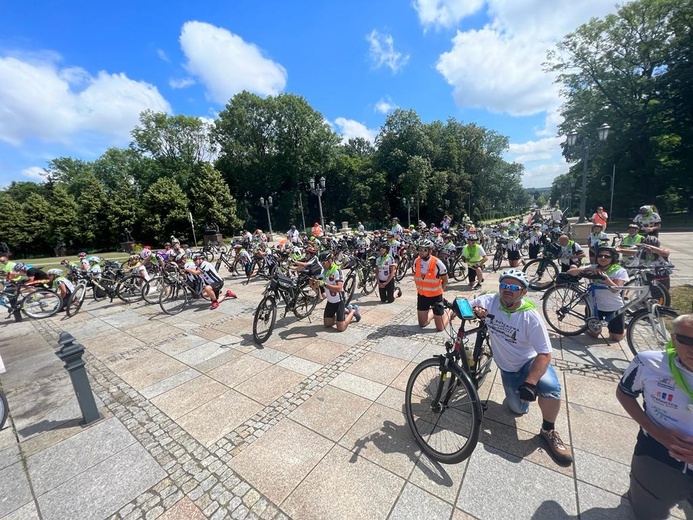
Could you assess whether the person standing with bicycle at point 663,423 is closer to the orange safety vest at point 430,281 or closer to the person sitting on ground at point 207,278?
the orange safety vest at point 430,281

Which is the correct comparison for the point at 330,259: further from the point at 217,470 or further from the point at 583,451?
the point at 583,451

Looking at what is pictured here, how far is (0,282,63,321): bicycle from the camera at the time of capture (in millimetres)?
7666

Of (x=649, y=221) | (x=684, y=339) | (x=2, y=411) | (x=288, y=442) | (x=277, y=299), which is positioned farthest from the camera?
(x=277, y=299)

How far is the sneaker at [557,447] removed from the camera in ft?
8.07

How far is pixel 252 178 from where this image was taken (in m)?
41.7

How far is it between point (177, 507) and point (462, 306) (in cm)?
303

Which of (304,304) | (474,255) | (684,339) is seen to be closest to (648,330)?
(684,339)

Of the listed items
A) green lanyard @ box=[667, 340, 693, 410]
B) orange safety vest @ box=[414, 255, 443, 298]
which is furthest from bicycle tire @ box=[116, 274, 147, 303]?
green lanyard @ box=[667, 340, 693, 410]

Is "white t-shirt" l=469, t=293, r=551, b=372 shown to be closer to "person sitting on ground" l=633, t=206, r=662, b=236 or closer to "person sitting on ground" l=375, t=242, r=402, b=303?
"person sitting on ground" l=375, t=242, r=402, b=303

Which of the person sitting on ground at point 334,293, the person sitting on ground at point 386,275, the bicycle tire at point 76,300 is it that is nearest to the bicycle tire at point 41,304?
the bicycle tire at point 76,300

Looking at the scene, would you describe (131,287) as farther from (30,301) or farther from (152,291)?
(30,301)

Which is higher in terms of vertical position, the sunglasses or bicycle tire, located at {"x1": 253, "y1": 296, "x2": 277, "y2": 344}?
the sunglasses

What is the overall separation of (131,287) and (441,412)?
1045cm

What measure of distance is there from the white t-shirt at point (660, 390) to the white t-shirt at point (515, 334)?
0.64m
